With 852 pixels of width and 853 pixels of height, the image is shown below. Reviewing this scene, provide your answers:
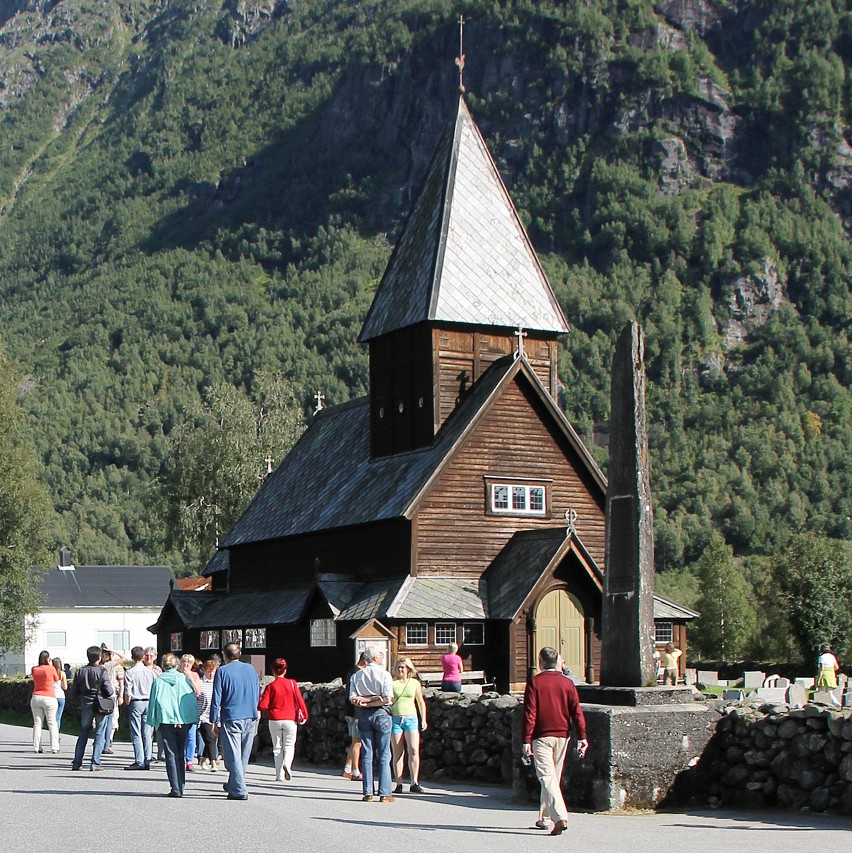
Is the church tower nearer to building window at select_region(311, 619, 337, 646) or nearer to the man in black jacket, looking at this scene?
building window at select_region(311, 619, 337, 646)

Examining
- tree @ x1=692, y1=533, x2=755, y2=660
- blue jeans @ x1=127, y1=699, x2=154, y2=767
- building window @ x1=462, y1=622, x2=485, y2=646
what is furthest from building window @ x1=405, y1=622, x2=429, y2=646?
tree @ x1=692, y1=533, x2=755, y2=660

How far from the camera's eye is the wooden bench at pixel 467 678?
33969 mm

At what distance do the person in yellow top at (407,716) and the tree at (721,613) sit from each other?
59975 millimetres

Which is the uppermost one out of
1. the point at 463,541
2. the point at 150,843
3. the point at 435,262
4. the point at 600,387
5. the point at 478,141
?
the point at 600,387

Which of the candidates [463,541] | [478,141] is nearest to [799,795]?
[463,541]

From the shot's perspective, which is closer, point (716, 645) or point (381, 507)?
point (381, 507)

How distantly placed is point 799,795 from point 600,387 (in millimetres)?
160460

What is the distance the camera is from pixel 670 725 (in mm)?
17281

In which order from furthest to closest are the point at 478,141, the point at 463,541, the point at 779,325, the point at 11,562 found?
the point at 779,325, the point at 11,562, the point at 478,141, the point at 463,541

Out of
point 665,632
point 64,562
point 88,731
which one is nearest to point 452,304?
point 665,632

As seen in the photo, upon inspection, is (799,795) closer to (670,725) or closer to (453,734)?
(670,725)

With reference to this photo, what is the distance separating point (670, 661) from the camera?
3662 cm

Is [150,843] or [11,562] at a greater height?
[11,562]

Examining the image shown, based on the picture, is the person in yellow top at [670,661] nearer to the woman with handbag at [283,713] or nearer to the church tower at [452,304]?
the church tower at [452,304]
